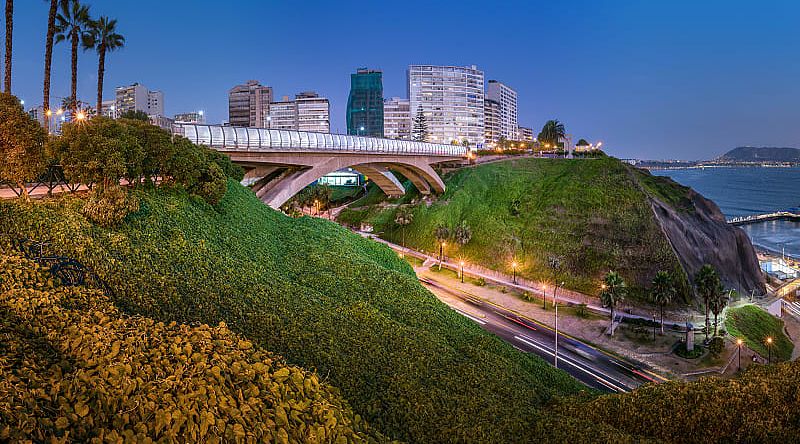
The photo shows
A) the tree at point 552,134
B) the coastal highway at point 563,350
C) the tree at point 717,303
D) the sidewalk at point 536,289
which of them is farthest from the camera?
the tree at point 552,134

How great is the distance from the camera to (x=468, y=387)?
694 inches

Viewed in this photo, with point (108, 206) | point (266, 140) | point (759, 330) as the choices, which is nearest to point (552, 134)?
point (759, 330)

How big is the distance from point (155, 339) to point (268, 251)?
14878 mm

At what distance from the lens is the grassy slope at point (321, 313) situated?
15047 mm

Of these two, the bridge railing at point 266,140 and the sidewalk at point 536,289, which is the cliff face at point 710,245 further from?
the bridge railing at point 266,140

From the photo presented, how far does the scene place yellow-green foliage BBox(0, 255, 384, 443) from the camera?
781 centimetres

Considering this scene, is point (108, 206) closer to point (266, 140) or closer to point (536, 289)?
point (266, 140)

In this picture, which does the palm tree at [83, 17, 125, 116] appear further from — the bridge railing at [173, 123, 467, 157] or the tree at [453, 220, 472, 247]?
the tree at [453, 220, 472, 247]

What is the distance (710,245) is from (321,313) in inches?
2743

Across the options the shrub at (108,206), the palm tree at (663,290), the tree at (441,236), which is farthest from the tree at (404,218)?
the shrub at (108,206)

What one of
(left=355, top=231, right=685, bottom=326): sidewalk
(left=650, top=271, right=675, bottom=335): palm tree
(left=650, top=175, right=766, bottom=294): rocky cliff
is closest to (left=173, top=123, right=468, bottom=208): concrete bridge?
(left=355, top=231, right=685, bottom=326): sidewalk

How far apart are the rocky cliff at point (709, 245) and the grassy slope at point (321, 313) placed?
49198mm

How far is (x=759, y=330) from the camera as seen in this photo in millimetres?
49469

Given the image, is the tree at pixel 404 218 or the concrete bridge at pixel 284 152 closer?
the concrete bridge at pixel 284 152
